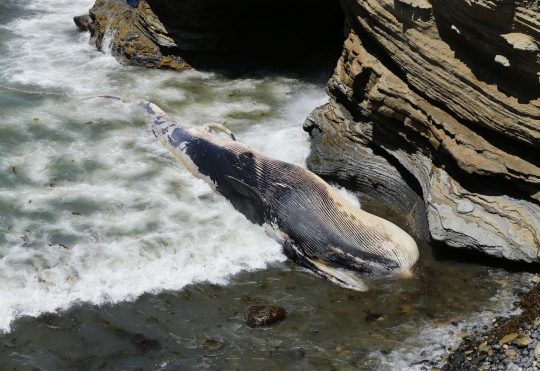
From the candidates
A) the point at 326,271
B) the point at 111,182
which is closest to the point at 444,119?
the point at 326,271

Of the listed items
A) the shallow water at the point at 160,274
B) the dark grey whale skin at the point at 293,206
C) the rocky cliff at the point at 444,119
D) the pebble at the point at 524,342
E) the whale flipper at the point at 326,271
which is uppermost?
the rocky cliff at the point at 444,119

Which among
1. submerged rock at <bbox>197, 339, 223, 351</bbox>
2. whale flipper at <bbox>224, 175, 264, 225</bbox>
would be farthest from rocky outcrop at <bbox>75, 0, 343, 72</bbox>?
submerged rock at <bbox>197, 339, 223, 351</bbox>

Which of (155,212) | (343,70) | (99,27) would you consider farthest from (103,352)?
(99,27)

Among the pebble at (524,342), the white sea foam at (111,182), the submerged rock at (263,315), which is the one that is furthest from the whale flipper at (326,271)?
the pebble at (524,342)

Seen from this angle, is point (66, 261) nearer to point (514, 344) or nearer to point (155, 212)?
point (155, 212)

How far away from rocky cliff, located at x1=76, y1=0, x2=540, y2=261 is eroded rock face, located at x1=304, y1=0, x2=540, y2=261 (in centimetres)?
1

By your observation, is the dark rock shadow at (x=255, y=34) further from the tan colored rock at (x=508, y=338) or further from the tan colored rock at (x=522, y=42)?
the tan colored rock at (x=508, y=338)

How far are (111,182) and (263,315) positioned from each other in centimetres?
373

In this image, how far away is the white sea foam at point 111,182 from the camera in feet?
24.9

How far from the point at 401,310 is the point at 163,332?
2550 mm

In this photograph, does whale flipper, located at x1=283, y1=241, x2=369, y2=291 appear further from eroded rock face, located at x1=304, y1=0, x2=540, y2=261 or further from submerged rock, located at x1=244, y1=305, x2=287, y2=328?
eroded rock face, located at x1=304, y1=0, x2=540, y2=261

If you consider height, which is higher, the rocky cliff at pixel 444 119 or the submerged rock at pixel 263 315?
the rocky cliff at pixel 444 119

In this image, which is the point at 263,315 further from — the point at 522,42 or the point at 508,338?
the point at 522,42

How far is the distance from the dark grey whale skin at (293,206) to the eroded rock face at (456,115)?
87 centimetres
